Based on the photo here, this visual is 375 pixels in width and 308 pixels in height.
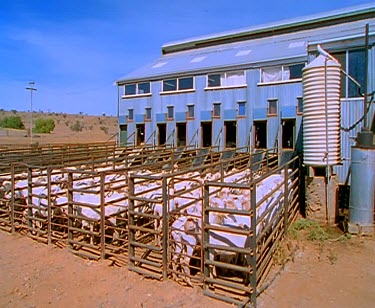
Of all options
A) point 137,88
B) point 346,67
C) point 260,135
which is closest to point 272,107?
point 260,135

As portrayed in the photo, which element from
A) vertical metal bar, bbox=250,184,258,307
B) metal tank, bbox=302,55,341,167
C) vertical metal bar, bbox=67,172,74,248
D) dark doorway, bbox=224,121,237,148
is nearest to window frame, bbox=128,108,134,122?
dark doorway, bbox=224,121,237,148

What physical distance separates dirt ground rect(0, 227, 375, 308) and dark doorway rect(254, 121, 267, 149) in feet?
31.3

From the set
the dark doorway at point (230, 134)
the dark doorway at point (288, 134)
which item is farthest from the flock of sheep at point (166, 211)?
the dark doorway at point (230, 134)

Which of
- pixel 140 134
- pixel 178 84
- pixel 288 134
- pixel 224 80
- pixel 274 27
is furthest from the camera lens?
pixel 274 27

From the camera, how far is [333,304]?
460 centimetres

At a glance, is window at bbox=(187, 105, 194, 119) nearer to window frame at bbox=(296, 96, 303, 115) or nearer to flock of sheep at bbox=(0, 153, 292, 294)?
window frame at bbox=(296, 96, 303, 115)

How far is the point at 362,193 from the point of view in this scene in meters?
7.42

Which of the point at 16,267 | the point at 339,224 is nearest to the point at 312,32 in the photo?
the point at 339,224

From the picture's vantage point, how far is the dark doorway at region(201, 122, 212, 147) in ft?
57.9

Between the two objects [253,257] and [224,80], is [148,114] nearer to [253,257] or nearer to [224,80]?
[224,80]

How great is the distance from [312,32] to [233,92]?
7.36 meters

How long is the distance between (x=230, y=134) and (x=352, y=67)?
25.5 ft

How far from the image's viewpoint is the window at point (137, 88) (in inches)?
780

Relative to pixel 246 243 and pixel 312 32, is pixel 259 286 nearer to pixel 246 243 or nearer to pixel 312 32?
pixel 246 243
